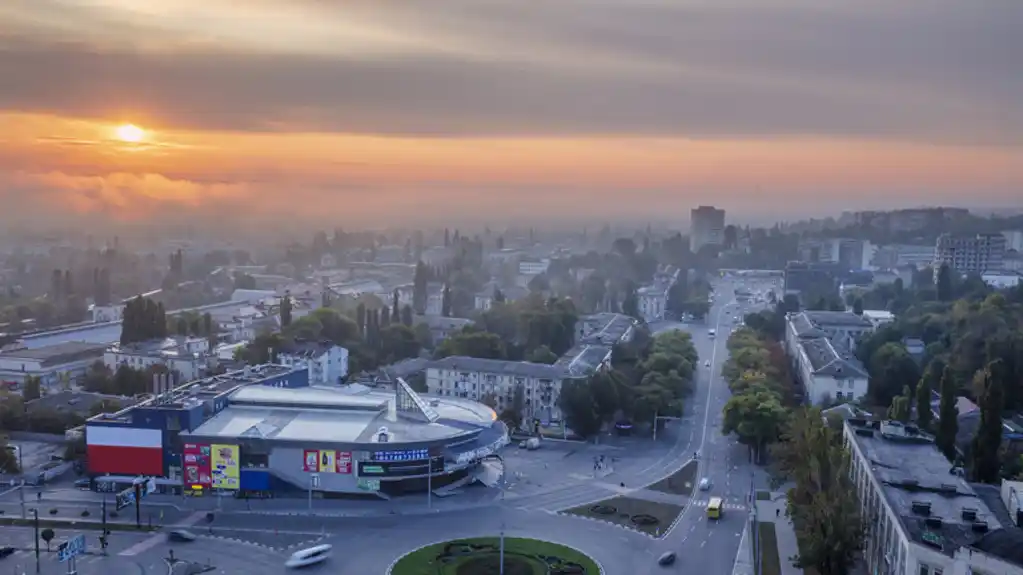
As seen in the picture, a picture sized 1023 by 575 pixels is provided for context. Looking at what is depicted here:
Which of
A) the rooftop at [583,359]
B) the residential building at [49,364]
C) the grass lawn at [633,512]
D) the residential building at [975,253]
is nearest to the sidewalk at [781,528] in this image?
the grass lawn at [633,512]

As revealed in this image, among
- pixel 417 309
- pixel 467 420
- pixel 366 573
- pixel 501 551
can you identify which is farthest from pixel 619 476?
pixel 417 309

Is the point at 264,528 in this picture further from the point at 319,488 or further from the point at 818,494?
the point at 818,494

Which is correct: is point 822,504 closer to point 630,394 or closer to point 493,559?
point 493,559

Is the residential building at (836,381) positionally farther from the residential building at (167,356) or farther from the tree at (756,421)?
the residential building at (167,356)

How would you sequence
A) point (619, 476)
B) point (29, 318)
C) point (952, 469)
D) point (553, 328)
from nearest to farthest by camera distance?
point (952, 469) → point (619, 476) → point (553, 328) → point (29, 318)

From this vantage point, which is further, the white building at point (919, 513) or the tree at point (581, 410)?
the tree at point (581, 410)

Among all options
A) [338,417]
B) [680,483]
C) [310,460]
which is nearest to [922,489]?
[680,483]
